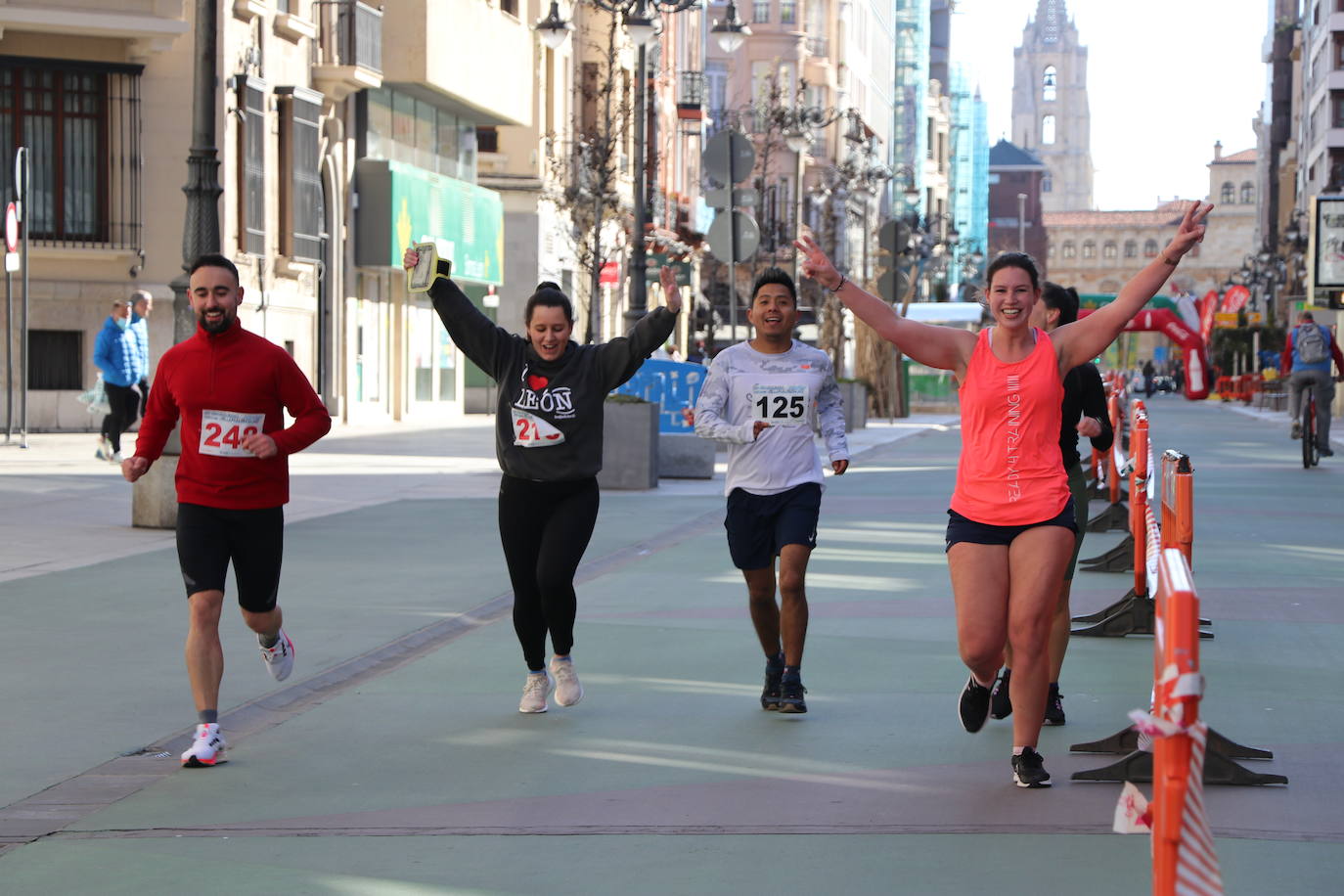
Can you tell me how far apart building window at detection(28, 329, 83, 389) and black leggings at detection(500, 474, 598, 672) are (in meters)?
26.1

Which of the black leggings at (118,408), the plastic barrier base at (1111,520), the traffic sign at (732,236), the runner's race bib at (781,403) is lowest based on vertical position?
the plastic barrier base at (1111,520)

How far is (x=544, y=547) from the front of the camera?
326 inches

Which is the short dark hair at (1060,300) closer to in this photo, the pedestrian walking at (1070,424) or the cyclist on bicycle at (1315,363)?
the pedestrian walking at (1070,424)

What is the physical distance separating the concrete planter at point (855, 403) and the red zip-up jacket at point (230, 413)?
105 ft

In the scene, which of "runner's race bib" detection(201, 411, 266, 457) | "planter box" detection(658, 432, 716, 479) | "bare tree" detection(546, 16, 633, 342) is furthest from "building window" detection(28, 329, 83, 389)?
"runner's race bib" detection(201, 411, 266, 457)

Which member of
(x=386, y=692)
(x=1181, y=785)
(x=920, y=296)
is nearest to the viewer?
(x=1181, y=785)

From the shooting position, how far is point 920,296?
344ft

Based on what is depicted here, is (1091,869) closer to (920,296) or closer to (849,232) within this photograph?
(849,232)

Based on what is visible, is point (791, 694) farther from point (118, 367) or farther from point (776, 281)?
point (118, 367)

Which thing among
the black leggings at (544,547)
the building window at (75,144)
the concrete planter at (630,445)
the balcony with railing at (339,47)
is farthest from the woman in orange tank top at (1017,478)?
the balcony with railing at (339,47)

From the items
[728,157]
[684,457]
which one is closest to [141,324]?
[684,457]

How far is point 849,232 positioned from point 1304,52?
27.4m

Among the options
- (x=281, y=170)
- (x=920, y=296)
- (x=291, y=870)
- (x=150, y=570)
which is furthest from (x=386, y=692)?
(x=920, y=296)

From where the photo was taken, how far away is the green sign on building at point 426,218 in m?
41.0
